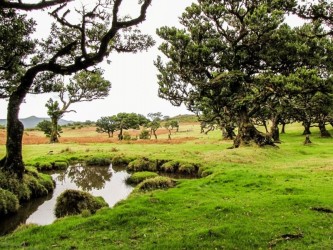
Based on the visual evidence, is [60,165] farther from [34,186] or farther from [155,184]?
[155,184]

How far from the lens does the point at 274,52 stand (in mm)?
39719

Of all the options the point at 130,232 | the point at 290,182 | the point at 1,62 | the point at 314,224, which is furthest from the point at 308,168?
the point at 1,62

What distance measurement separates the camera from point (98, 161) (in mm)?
38938

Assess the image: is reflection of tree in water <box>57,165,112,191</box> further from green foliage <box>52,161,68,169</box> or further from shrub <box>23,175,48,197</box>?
shrub <box>23,175,48,197</box>

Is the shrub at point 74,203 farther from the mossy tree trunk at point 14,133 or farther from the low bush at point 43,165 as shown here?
the low bush at point 43,165

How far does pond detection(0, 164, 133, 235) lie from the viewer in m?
17.9

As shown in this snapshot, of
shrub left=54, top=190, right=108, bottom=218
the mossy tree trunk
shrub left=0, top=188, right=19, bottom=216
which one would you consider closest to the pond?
shrub left=0, top=188, right=19, bottom=216

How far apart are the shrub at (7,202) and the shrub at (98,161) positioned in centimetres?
1936

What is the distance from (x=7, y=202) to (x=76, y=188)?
346 inches

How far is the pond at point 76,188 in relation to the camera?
17891 mm

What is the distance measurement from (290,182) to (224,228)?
1041 cm

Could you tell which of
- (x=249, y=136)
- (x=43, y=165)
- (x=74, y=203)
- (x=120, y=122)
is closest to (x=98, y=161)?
(x=43, y=165)

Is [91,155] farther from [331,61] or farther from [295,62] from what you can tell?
[331,61]

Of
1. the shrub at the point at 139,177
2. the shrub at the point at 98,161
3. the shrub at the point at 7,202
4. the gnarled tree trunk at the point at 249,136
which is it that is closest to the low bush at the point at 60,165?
the shrub at the point at 98,161
